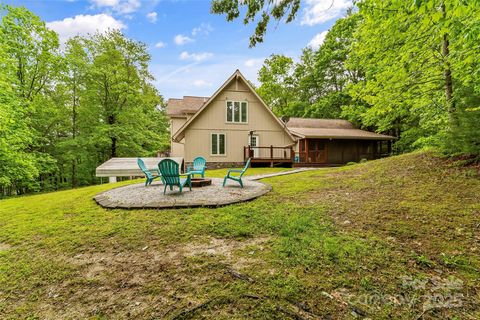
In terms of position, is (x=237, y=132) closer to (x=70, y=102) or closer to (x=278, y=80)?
Result: (x=70, y=102)

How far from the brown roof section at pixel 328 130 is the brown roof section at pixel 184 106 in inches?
335

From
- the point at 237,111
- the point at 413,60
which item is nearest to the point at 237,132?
the point at 237,111

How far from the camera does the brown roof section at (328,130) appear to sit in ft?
57.4

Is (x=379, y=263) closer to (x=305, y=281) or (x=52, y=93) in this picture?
(x=305, y=281)

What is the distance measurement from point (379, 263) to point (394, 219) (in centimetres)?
151

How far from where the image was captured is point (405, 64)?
6547mm

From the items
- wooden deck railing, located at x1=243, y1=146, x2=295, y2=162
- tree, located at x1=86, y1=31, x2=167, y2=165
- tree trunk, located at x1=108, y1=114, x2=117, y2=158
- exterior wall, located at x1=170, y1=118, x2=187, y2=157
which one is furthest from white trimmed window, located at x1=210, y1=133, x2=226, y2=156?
tree trunk, located at x1=108, y1=114, x2=117, y2=158

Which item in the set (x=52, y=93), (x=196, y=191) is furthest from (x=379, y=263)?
(x=52, y=93)

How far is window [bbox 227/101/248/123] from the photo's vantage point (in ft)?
50.2

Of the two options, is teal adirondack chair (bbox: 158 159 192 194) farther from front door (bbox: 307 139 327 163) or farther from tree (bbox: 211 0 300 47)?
front door (bbox: 307 139 327 163)

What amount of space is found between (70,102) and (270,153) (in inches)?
619

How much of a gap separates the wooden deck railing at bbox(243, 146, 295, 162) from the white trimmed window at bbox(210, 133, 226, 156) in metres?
1.54

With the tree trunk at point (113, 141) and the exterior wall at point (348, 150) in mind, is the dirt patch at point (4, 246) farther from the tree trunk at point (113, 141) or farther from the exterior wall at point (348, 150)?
the exterior wall at point (348, 150)

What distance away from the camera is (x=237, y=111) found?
15.5 m
